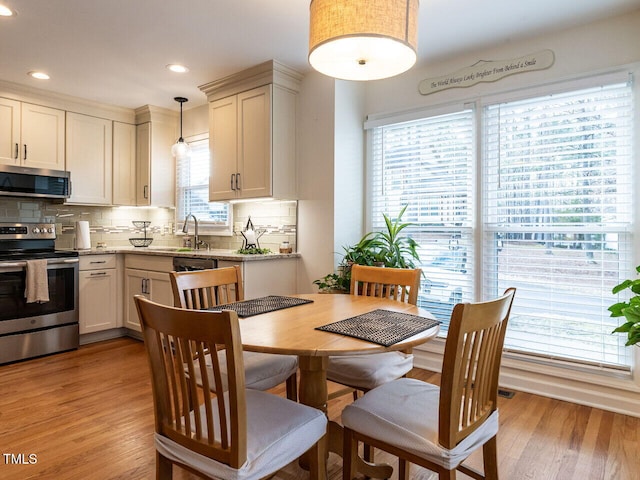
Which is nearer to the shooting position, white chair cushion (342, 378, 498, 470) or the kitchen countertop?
white chair cushion (342, 378, 498, 470)

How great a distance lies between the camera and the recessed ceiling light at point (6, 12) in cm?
247

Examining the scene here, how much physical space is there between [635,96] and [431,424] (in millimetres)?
2435

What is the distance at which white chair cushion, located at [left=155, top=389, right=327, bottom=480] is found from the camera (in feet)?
3.83

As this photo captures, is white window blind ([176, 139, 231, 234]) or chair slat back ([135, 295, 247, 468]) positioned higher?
white window blind ([176, 139, 231, 234])

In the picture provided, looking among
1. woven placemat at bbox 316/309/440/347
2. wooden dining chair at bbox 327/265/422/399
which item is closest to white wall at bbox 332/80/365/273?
wooden dining chair at bbox 327/265/422/399

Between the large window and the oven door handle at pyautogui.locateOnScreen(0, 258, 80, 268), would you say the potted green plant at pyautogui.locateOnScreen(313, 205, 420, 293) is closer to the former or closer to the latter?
the large window

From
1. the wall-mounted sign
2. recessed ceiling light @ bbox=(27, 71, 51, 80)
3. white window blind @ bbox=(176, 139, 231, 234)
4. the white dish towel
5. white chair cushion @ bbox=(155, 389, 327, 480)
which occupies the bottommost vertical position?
white chair cushion @ bbox=(155, 389, 327, 480)

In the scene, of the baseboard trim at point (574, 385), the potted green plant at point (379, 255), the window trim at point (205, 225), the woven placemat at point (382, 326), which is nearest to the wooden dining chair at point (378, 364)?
the woven placemat at point (382, 326)

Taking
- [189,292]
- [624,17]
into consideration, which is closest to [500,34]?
[624,17]

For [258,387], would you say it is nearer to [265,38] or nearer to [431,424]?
[431,424]

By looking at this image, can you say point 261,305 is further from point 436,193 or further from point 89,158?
point 89,158

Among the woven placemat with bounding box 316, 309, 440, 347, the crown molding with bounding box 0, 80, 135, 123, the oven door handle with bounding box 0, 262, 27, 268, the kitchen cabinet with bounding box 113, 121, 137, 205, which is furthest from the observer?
the kitchen cabinet with bounding box 113, 121, 137, 205

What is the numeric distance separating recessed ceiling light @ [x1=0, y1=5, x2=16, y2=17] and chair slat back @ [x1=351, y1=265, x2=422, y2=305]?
2605 millimetres

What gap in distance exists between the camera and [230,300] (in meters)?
2.26
